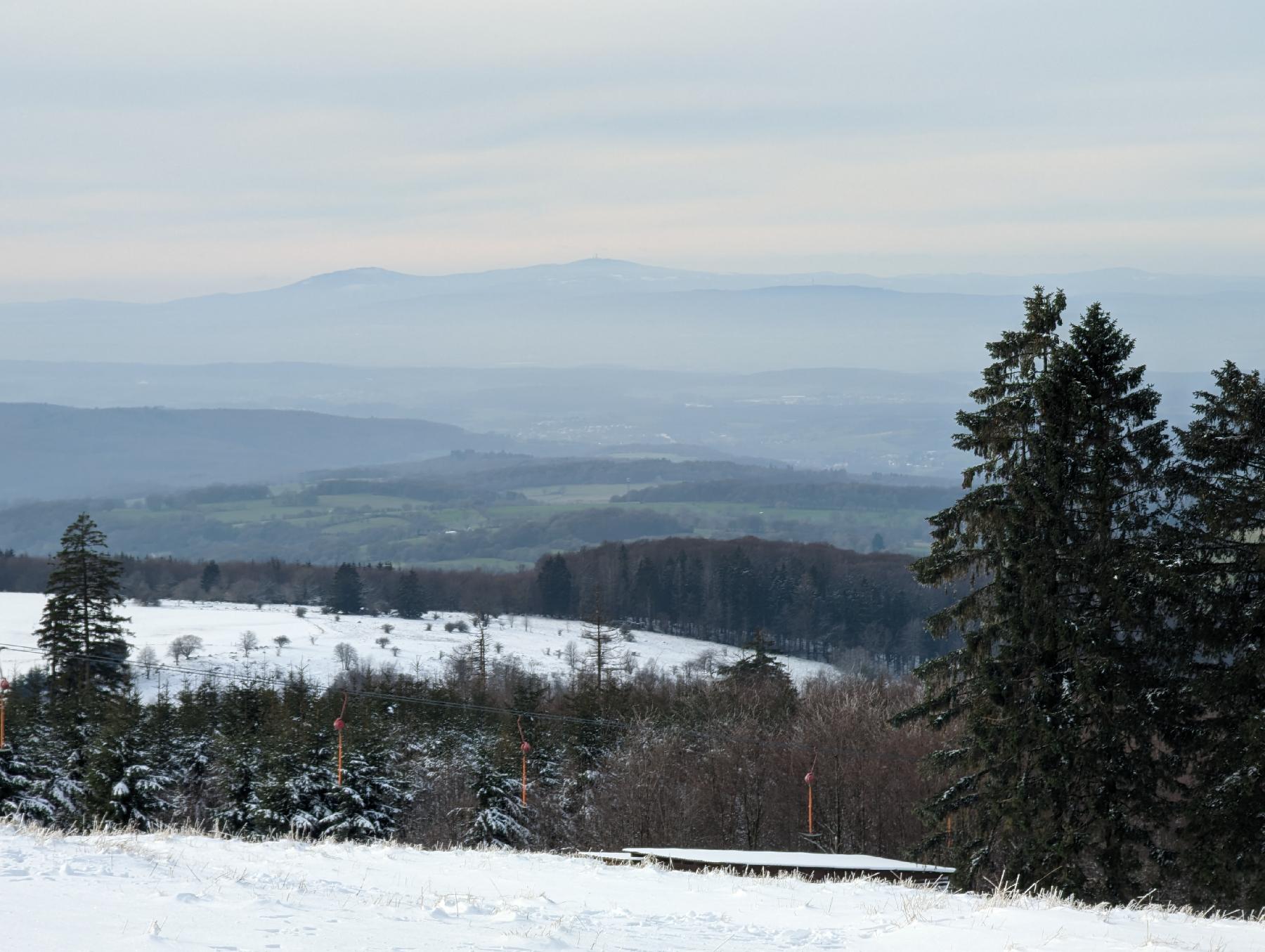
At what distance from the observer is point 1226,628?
2120 centimetres

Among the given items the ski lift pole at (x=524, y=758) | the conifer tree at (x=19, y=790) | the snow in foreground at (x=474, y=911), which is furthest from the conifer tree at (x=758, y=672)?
the snow in foreground at (x=474, y=911)

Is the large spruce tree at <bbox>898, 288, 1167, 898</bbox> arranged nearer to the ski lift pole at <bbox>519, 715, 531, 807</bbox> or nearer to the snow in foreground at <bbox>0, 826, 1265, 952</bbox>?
the snow in foreground at <bbox>0, 826, 1265, 952</bbox>

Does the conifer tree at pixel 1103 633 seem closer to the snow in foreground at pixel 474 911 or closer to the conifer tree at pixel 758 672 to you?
the snow in foreground at pixel 474 911

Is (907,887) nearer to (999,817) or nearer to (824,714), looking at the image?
(999,817)

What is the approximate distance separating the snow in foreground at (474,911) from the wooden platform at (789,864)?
187 centimetres

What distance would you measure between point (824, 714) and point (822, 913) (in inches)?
1977

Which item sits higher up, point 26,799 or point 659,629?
point 26,799

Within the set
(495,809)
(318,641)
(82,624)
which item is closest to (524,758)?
(495,809)

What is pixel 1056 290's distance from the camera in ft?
78.3

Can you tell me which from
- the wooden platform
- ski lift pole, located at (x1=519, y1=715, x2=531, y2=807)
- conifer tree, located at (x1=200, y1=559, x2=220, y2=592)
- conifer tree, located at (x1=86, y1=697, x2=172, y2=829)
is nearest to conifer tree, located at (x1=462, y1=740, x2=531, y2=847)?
ski lift pole, located at (x1=519, y1=715, x2=531, y2=807)

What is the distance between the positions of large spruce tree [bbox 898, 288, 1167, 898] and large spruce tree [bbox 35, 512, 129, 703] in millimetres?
40090

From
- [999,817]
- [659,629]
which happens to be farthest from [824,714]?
[659,629]

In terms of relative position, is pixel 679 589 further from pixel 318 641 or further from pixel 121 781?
pixel 121 781

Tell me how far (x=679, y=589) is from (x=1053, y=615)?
143 m
